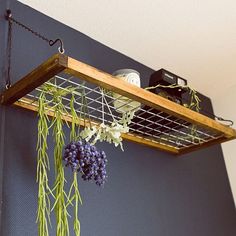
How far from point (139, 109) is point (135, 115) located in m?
0.06

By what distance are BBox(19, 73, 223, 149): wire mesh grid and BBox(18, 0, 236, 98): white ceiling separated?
0.30 m

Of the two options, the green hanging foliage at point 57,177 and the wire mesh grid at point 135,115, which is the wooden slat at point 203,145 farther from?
the green hanging foliage at point 57,177

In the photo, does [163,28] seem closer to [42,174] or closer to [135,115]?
[135,115]

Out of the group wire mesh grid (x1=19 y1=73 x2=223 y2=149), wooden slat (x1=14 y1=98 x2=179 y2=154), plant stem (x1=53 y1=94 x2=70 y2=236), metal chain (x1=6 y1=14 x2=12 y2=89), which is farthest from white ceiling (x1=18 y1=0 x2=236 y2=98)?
plant stem (x1=53 y1=94 x2=70 y2=236)

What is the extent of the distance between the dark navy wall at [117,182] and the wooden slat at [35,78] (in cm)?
6

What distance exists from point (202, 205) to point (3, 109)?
1014mm

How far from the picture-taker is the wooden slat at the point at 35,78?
2.89 feet

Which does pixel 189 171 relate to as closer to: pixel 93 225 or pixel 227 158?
pixel 227 158

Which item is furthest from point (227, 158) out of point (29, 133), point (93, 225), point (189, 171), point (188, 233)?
point (29, 133)

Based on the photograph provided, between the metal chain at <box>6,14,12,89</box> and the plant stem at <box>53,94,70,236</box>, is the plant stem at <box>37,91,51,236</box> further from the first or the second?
the metal chain at <box>6,14,12,89</box>

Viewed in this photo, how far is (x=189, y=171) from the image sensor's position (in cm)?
168

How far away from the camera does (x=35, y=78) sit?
0.93 meters

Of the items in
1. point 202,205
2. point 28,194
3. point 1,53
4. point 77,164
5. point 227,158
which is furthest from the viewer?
point 227,158

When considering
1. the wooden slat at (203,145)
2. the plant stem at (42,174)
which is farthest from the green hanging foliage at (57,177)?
the wooden slat at (203,145)
